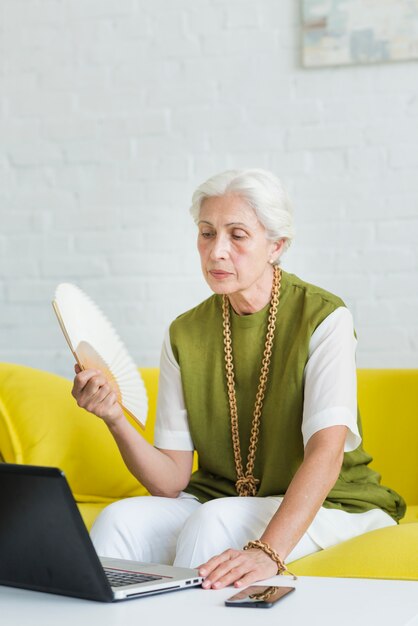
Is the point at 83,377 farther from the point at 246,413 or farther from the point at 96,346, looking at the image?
the point at 246,413

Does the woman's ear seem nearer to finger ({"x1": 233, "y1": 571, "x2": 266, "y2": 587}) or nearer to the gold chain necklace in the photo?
the gold chain necklace

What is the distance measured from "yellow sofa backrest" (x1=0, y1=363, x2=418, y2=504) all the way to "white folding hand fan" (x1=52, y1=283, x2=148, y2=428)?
69cm

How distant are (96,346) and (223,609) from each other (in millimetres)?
789

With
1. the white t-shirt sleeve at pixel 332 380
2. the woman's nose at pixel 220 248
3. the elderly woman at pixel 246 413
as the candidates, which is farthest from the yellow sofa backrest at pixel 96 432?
the woman's nose at pixel 220 248

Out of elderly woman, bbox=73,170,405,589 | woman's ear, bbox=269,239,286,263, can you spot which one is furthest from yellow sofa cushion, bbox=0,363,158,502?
woman's ear, bbox=269,239,286,263

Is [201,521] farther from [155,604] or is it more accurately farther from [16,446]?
[16,446]

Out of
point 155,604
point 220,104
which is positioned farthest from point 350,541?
point 220,104

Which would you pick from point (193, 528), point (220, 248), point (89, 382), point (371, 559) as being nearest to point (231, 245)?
point (220, 248)

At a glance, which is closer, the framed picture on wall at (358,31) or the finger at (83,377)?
the finger at (83,377)

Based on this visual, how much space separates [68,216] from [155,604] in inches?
90.2

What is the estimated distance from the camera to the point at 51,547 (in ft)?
4.58

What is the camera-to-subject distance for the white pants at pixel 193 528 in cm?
196

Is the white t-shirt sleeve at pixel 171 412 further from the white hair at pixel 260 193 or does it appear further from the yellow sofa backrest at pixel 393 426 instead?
the yellow sofa backrest at pixel 393 426

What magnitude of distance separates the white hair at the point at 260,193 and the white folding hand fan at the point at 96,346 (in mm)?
384
